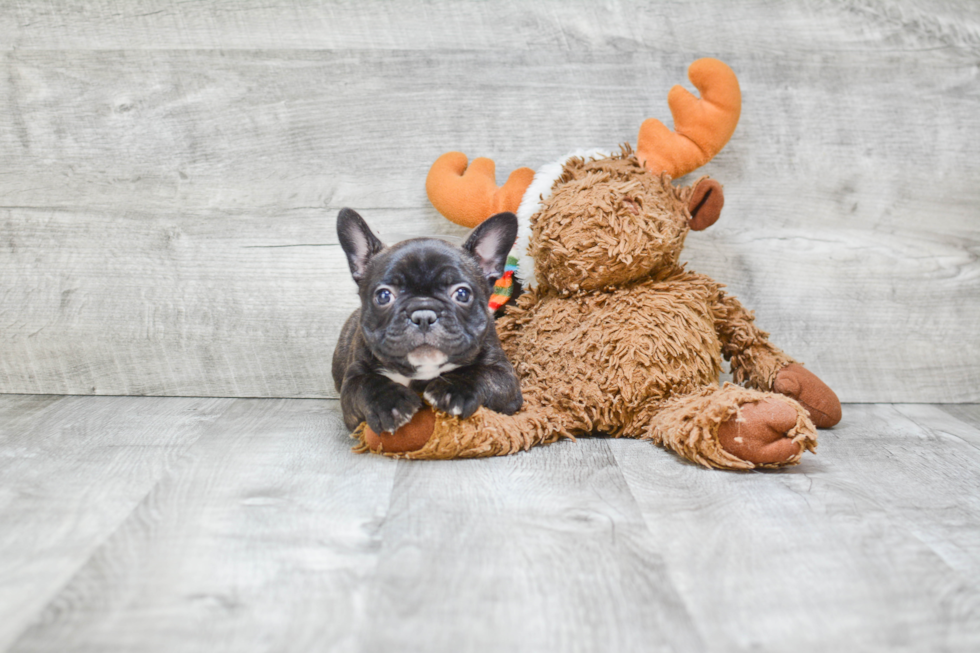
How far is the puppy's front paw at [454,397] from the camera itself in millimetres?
1285

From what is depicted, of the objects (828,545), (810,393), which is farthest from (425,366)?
(810,393)

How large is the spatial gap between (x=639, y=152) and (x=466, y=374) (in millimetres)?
625

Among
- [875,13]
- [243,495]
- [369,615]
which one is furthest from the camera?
[875,13]

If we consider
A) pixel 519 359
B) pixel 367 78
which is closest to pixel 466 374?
pixel 519 359

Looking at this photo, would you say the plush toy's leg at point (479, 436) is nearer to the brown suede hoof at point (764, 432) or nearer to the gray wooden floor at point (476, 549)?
the gray wooden floor at point (476, 549)

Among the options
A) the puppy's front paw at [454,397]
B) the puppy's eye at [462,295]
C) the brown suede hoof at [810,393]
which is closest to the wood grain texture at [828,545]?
the brown suede hoof at [810,393]

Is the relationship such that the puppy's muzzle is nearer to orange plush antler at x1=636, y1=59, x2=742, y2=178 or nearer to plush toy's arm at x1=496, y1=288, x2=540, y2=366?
plush toy's arm at x1=496, y1=288, x2=540, y2=366

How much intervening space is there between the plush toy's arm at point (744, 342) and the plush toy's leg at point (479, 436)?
1.55 feet

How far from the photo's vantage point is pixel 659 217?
4.68 ft

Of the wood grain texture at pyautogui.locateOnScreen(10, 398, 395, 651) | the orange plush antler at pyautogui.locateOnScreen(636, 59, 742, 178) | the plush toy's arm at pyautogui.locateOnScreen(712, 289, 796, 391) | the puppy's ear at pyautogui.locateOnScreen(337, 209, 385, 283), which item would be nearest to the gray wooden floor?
the wood grain texture at pyautogui.locateOnScreen(10, 398, 395, 651)

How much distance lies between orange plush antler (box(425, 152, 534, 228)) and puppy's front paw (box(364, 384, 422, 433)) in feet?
1.69

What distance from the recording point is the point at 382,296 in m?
1.32

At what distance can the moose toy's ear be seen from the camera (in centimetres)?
151

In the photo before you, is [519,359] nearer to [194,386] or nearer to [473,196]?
[473,196]
